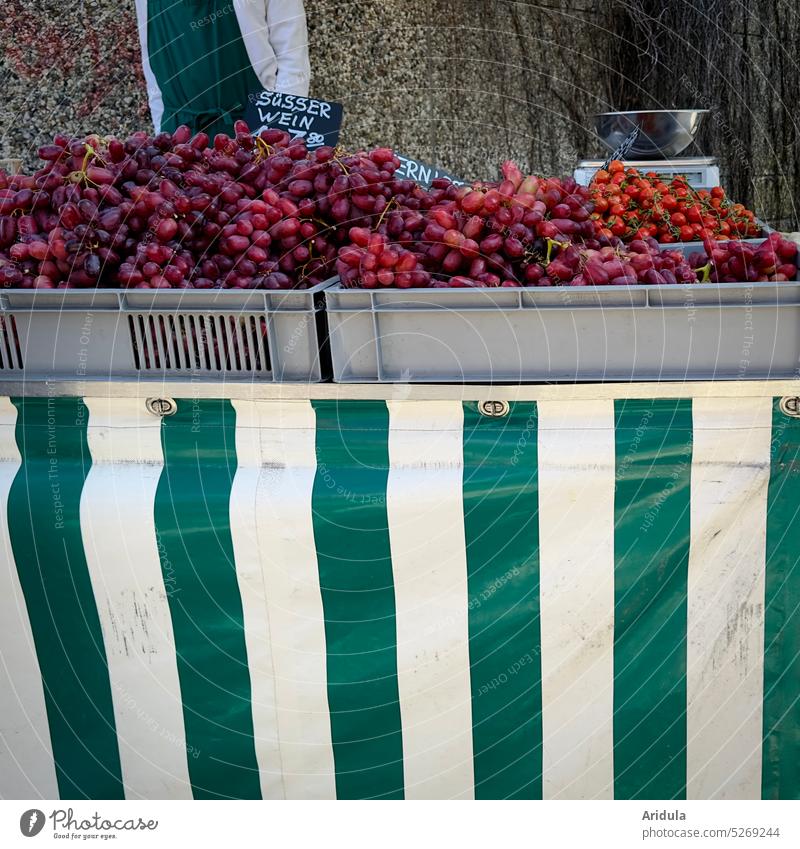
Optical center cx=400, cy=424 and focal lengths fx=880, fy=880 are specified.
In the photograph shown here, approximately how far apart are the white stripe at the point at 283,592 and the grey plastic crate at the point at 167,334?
0.07 m

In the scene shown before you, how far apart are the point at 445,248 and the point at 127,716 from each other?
0.93 metres

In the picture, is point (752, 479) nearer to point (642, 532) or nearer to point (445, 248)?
point (642, 532)

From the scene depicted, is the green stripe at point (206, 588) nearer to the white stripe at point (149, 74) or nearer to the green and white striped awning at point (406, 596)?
the green and white striped awning at point (406, 596)

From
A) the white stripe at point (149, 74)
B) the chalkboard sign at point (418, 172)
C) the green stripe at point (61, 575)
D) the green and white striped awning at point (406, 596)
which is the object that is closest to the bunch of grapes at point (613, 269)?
the green and white striped awning at point (406, 596)

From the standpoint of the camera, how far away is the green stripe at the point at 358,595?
52.7 inches

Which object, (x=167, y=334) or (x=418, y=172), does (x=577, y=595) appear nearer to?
(x=167, y=334)

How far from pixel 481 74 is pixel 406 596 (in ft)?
14.9

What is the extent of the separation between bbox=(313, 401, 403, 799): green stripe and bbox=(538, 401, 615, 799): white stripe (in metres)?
0.24

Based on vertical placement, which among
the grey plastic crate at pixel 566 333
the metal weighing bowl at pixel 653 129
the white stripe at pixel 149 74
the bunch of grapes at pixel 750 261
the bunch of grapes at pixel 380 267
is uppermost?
the white stripe at pixel 149 74

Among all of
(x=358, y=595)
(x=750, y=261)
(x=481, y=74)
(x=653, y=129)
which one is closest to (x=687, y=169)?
(x=653, y=129)

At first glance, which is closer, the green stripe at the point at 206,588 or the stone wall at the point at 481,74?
the green stripe at the point at 206,588

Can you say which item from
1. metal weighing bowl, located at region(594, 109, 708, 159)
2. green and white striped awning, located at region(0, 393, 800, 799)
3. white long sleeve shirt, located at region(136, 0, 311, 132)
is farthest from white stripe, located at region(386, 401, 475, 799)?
white long sleeve shirt, located at region(136, 0, 311, 132)

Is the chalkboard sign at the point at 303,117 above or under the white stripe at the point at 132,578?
above

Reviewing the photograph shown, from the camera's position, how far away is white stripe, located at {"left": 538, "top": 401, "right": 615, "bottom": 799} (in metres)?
1.29
